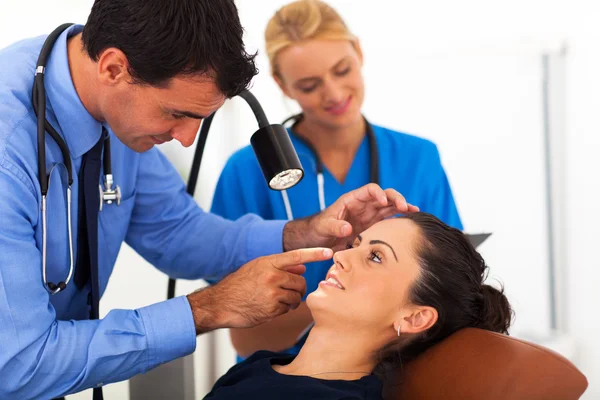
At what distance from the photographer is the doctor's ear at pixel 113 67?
1.22m

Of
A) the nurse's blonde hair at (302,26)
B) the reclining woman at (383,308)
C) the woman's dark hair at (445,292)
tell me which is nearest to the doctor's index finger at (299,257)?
the reclining woman at (383,308)

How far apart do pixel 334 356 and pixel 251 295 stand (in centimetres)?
25

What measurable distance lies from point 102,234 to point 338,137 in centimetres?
73

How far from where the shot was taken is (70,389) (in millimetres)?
1242

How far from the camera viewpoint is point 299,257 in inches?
52.8

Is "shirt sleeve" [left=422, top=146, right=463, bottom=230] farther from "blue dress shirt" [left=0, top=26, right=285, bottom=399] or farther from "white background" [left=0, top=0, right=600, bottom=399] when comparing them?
"white background" [left=0, top=0, right=600, bottom=399]

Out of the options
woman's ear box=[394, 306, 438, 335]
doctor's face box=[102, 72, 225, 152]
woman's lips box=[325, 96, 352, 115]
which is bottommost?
woman's ear box=[394, 306, 438, 335]

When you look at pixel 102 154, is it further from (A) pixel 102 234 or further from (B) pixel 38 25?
(B) pixel 38 25

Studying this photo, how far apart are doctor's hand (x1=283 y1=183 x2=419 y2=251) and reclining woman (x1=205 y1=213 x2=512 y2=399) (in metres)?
0.05

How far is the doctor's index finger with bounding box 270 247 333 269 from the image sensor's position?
4.38 ft

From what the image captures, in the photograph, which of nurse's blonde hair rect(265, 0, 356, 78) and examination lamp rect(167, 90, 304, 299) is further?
nurse's blonde hair rect(265, 0, 356, 78)

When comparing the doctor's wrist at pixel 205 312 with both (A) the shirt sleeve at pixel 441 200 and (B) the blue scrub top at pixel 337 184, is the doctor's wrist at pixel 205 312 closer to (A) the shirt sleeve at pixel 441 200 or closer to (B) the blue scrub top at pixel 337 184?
(B) the blue scrub top at pixel 337 184

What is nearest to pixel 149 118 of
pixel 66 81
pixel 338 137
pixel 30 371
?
pixel 66 81

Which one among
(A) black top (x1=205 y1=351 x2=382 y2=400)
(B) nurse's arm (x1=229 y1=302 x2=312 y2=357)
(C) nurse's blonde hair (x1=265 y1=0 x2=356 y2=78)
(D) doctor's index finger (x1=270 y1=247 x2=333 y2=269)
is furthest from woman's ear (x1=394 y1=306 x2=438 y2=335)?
(C) nurse's blonde hair (x1=265 y1=0 x2=356 y2=78)
